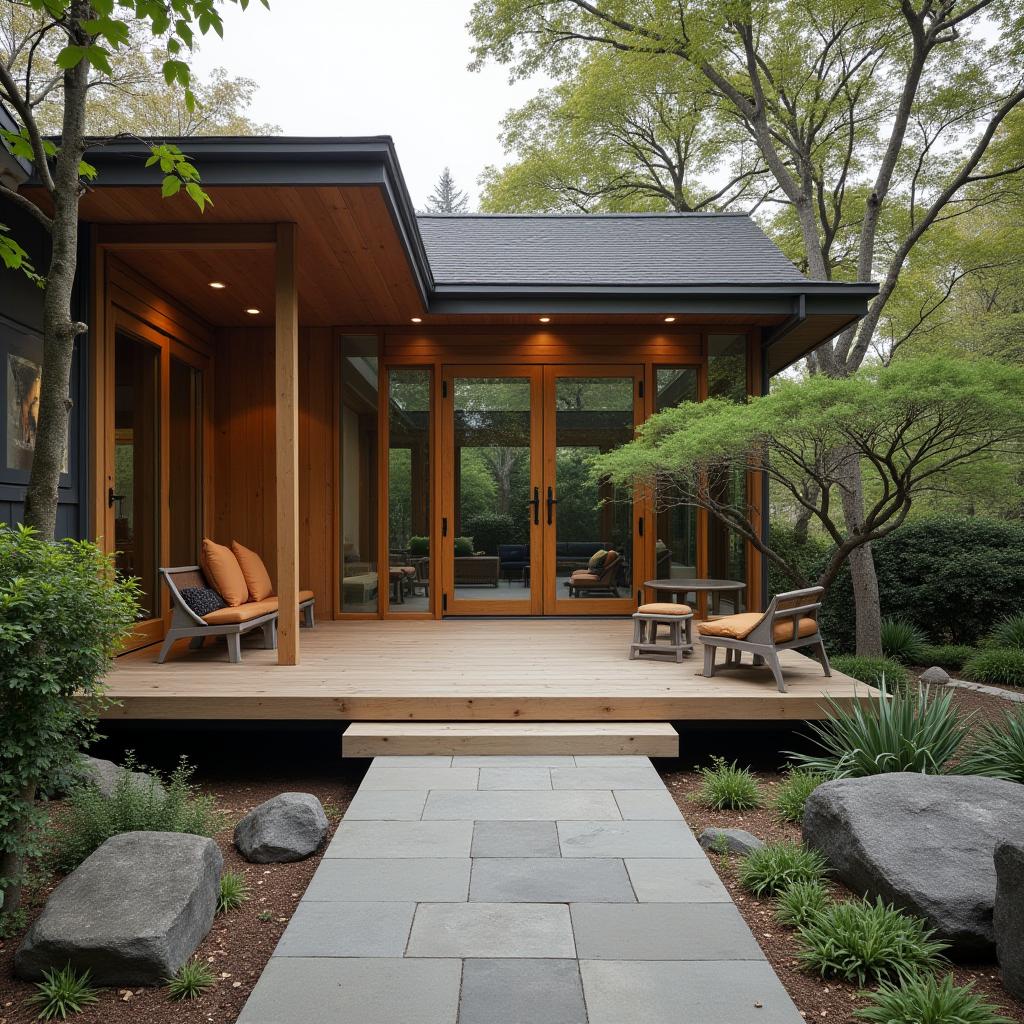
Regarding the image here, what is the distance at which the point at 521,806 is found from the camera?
11.4 ft

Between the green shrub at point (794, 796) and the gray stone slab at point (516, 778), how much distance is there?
3.71 ft

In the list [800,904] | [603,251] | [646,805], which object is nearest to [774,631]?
[646,805]

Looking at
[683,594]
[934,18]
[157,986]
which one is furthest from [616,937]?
[934,18]

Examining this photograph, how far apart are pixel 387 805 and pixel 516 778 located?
68 cm

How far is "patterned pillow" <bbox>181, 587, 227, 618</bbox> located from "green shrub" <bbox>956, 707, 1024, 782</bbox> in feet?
15.4

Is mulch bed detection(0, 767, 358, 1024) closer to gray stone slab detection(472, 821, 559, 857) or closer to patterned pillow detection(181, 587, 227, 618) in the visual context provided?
gray stone slab detection(472, 821, 559, 857)

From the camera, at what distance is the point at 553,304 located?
23.5 ft

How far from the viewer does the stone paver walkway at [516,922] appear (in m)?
2.06

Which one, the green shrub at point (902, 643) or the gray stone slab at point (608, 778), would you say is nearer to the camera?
the gray stone slab at point (608, 778)

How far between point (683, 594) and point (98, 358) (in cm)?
564

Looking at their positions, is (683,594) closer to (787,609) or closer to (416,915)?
A: (787,609)

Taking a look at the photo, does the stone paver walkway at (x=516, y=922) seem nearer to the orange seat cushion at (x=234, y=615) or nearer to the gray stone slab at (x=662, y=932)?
the gray stone slab at (x=662, y=932)

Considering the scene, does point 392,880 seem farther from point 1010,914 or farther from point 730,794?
point 1010,914

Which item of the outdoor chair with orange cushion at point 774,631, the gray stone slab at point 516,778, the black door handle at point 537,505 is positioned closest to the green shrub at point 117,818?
the gray stone slab at point 516,778
